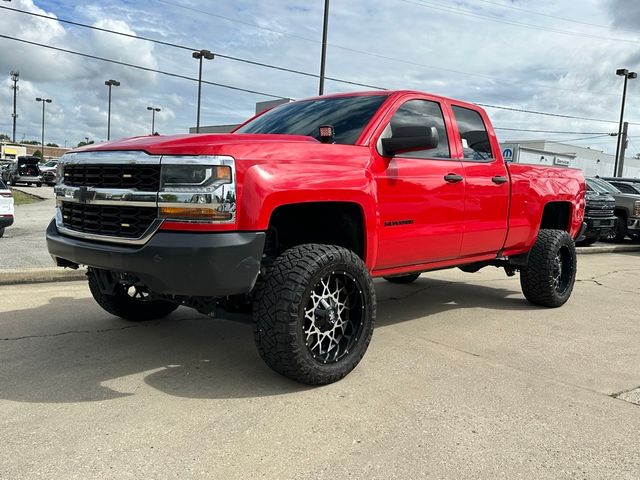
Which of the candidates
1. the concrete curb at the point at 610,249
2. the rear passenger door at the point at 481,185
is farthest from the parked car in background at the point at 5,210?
the concrete curb at the point at 610,249

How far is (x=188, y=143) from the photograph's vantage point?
10.8 feet

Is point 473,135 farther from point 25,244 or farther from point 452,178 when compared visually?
point 25,244

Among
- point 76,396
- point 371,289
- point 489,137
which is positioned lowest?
point 76,396

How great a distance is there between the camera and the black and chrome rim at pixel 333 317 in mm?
3656

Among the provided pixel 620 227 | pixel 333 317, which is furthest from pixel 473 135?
pixel 620 227

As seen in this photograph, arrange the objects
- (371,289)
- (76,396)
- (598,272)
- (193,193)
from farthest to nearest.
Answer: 1. (598,272)
2. (371,289)
3. (76,396)
4. (193,193)

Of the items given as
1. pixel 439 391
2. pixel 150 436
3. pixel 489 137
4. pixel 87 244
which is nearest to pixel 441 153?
pixel 489 137

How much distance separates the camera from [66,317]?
17.2ft

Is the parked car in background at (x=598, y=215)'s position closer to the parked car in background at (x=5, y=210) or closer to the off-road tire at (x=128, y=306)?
the off-road tire at (x=128, y=306)

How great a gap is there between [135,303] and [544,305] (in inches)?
174

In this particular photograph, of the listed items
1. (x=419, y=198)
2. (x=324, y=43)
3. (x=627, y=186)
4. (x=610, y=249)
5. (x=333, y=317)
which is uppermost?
(x=324, y=43)

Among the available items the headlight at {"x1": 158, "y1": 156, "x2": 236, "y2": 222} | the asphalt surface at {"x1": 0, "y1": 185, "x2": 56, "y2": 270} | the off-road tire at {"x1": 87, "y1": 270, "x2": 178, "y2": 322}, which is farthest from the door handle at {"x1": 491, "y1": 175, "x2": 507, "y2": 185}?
the asphalt surface at {"x1": 0, "y1": 185, "x2": 56, "y2": 270}

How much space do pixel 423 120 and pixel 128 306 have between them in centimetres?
304

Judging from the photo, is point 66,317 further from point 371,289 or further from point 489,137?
point 489,137
